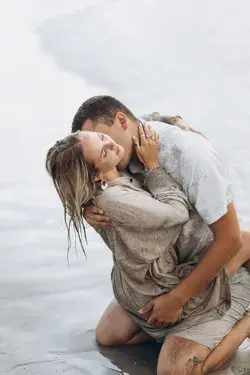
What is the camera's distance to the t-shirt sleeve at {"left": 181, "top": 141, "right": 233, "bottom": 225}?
122 inches

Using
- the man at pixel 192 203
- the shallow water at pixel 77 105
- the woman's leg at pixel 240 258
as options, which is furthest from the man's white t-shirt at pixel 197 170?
the shallow water at pixel 77 105

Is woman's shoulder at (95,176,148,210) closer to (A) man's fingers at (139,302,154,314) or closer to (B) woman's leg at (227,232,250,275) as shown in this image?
(A) man's fingers at (139,302,154,314)

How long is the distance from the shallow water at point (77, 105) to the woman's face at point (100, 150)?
33.8 inches

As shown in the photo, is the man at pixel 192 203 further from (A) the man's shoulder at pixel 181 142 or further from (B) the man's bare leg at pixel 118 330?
(B) the man's bare leg at pixel 118 330

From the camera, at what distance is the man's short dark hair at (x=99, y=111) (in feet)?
10.8

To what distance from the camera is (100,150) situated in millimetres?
3070

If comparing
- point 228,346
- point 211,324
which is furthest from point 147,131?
point 228,346

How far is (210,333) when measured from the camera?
3275mm

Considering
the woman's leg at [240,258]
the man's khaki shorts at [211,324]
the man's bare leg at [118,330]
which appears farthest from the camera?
the man's bare leg at [118,330]

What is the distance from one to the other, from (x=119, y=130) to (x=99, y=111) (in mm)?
109

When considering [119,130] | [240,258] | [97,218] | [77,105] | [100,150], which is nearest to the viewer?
[100,150]

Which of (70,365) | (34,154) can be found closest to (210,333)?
(70,365)

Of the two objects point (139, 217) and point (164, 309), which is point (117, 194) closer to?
point (139, 217)

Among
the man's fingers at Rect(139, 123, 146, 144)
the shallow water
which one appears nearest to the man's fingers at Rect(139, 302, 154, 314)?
the shallow water
